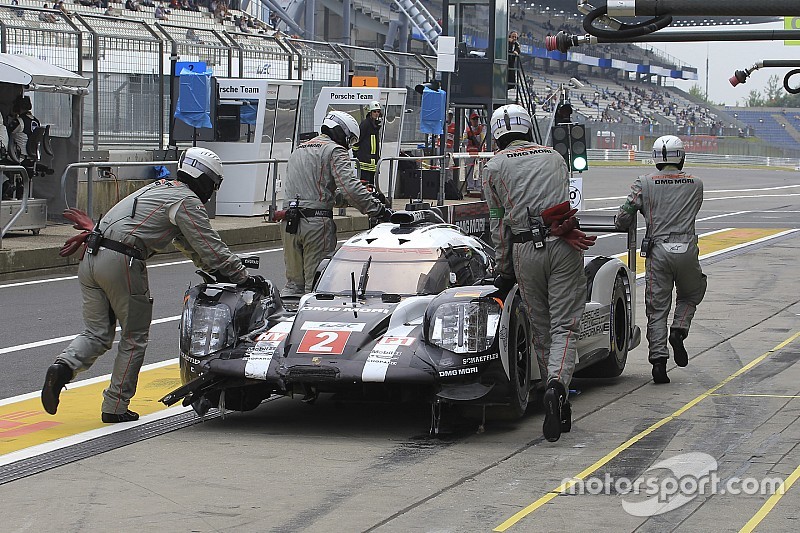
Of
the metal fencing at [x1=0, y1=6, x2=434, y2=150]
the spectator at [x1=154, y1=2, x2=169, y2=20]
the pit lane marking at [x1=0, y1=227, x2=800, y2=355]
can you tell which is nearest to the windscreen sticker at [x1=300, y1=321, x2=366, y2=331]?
the pit lane marking at [x1=0, y1=227, x2=800, y2=355]

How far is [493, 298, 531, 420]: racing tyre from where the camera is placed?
8352mm

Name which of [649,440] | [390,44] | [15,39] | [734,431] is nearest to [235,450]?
[649,440]

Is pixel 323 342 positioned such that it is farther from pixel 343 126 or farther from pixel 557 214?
pixel 343 126

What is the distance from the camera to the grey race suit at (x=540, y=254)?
8539 mm

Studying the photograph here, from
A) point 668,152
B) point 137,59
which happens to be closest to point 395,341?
point 668,152

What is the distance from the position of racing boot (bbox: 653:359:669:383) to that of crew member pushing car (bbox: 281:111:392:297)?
2909mm

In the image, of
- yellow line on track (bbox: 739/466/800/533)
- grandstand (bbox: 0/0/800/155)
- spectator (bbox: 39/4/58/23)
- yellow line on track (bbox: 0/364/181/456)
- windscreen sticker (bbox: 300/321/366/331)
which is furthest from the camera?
grandstand (bbox: 0/0/800/155)

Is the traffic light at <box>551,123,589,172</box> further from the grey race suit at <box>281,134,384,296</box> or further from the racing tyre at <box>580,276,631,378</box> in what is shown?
the racing tyre at <box>580,276,631,378</box>

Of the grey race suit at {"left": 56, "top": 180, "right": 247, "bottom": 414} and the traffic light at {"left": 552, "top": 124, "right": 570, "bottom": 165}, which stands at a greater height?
the traffic light at {"left": 552, "top": 124, "right": 570, "bottom": 165}

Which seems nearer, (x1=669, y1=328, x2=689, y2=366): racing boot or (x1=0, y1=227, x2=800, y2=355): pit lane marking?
(x1=669, y1=328, x2=689, y2=366): racing boot

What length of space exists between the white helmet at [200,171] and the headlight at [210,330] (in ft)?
2.65

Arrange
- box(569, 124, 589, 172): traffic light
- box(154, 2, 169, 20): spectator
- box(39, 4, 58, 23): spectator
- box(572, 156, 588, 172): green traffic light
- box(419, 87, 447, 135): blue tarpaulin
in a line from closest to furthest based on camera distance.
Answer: box(39, 4, 58, 23): spectator → box(572, 156, 588, 172): green traffic light → box(569, 124, 589, 172): traffic light → box(419, 87, 447, 135): blue tarpaulin → box(154, 2, 169, 20): spectator

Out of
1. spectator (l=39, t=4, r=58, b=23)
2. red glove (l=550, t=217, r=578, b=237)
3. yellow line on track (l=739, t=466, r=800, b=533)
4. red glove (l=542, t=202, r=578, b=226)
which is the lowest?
yellow line on track (l=739, t=466, r=800, b=533)

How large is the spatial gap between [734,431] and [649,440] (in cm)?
60
